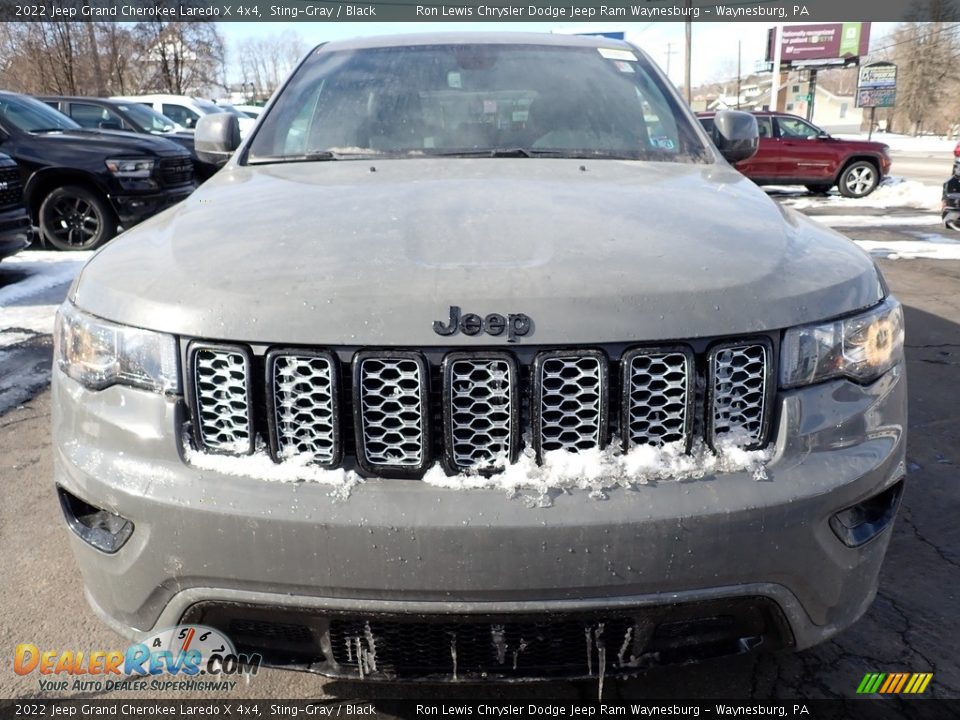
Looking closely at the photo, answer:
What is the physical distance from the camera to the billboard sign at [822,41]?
4575 centimetres

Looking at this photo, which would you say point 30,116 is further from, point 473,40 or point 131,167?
point 473,40

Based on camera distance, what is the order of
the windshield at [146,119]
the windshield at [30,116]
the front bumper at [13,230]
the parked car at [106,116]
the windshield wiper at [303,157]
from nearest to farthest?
the windshield wiper at [303,157]
the front bumper at [13,230]
the windshield at [30,116]
the parked car at [106,116]
the windshield at [146,119]

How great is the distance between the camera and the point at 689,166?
2.56m

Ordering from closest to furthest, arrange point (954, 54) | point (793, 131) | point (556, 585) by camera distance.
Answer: point (556, 585), point (793, 131), point (954, 54)

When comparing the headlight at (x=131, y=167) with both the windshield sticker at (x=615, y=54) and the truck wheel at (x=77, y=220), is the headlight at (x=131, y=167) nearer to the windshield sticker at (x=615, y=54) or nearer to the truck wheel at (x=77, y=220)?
the truck wheel at (x=77, y=220)

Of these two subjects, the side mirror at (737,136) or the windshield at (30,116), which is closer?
the side mirror at (737,136)

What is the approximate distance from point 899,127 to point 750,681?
81087mm

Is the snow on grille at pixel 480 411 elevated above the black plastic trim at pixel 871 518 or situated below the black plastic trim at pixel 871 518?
above

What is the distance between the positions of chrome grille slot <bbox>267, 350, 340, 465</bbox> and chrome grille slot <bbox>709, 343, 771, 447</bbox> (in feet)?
2.45

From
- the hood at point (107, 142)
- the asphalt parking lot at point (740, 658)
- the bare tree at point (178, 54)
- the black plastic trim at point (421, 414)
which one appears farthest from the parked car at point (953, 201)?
the bare tree at point (178, 54)

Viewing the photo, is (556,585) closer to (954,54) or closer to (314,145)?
(314,145)

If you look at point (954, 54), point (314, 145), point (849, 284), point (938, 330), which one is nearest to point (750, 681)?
point (849, 284)

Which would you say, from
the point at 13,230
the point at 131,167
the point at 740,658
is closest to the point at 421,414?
the point at 740,658

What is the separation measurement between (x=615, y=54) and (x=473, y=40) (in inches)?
23.3
